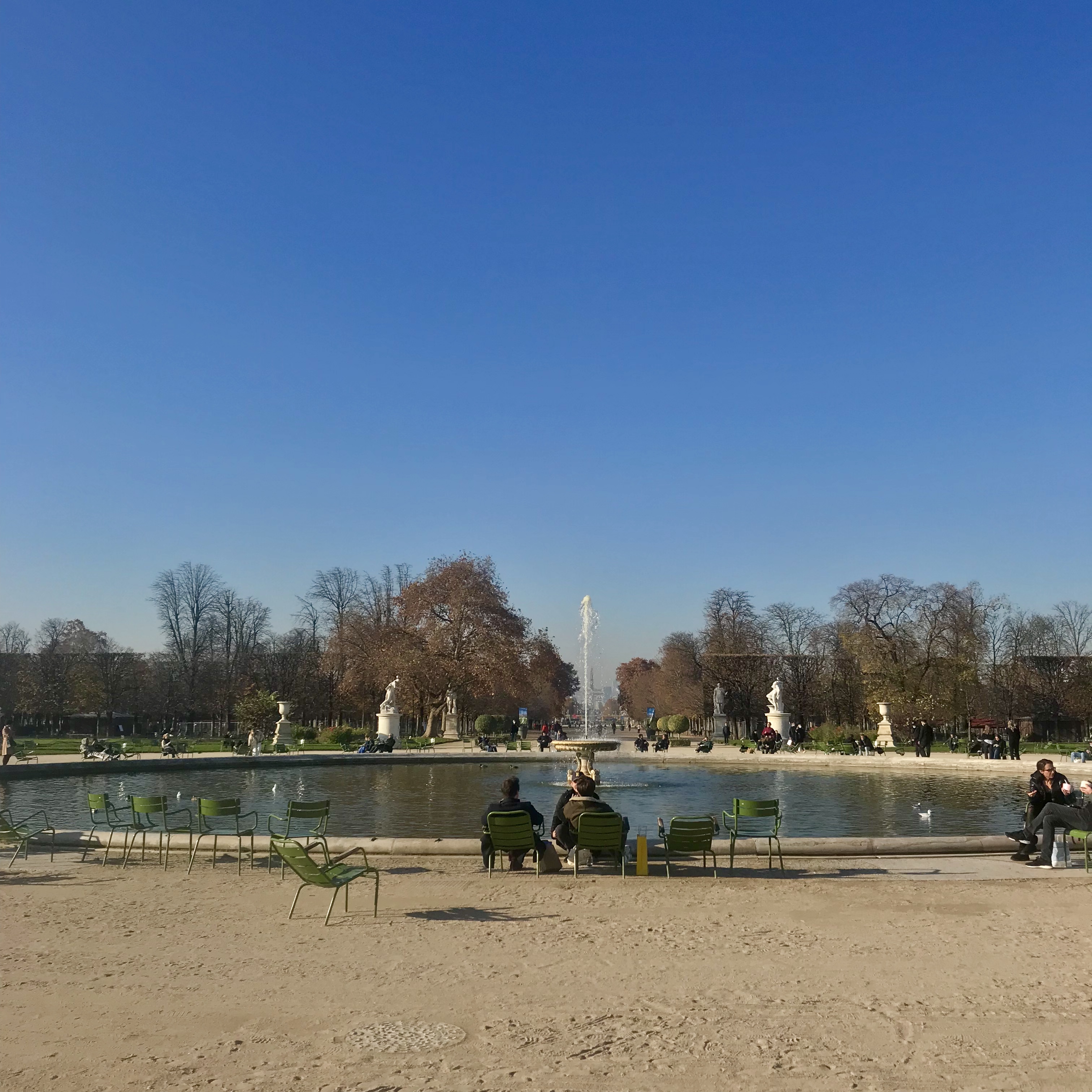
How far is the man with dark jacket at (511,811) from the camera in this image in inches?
446

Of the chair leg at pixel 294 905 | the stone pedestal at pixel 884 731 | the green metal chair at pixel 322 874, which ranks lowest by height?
the stone pedestal at pixel 884 731

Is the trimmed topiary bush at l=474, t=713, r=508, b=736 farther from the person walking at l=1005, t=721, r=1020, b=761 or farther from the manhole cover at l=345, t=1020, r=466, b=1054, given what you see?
the manhole cover at l=345, t=1020, r=466, b=1054

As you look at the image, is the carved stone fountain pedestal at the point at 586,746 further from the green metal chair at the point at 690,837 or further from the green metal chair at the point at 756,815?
the green metal chair at the point at 690,837

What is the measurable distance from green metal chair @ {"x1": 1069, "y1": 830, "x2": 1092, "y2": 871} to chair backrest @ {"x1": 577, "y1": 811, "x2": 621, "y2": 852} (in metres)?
5.69

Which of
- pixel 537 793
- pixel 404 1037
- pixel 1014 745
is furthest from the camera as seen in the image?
pixel 1014 745

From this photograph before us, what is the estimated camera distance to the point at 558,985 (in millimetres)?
6836

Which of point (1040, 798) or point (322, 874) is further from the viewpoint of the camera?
point (1040, 798)

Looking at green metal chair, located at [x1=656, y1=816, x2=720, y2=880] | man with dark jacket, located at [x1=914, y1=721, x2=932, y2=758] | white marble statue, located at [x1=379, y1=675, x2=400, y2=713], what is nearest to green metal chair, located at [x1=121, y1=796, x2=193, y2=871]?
green metal chair, located at [x1=656, y1=816, x2=720, y2=880]

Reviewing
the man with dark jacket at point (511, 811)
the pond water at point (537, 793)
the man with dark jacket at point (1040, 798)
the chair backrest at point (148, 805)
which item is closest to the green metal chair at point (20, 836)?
the chair backrest at point (148, 805)

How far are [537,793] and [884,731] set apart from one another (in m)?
26.6

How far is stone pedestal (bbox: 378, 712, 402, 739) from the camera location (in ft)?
152

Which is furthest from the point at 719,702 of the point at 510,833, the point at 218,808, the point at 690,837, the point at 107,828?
the point at 510,833

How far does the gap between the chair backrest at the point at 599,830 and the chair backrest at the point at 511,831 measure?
58 cm

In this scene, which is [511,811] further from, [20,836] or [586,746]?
[586,746]
